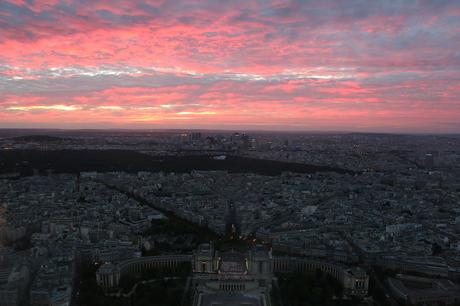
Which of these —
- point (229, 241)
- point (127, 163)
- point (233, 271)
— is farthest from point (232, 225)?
point (127, 163)

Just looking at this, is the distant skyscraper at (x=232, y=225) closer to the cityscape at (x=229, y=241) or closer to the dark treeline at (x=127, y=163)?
the cityscape at (x=229, y=241)

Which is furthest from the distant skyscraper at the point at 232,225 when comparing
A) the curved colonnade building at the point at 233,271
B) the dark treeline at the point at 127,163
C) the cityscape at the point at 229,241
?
the dark treeline at the point at 127,163

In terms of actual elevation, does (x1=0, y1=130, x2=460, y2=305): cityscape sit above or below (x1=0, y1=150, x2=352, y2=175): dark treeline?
below

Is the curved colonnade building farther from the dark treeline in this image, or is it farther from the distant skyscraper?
the dark treeline

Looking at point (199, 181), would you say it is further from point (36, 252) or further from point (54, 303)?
point (54, 303)

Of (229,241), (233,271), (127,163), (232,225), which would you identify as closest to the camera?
(233,271)

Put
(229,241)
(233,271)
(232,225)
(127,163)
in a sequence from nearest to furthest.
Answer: (233,271) → (229,241) → (232,225) → (127,163)

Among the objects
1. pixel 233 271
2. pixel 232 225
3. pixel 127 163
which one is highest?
pixel 127 163

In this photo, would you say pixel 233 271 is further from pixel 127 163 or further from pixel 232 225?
pixel 127 163

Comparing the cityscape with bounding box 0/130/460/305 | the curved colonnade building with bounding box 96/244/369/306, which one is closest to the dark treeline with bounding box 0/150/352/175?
the cityscape with bounding box 0/130/460/305

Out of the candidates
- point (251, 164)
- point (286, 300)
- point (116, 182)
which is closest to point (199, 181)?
point (116, 182)

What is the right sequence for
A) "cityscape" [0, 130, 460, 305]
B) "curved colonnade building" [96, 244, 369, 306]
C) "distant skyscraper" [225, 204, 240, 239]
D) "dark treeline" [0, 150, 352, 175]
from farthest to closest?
1. "dark treeline" [0, 150, 352, 175]
2. "distant skyscraper" [225, 204, 240, 239]
3. "curved colonnade building" [96, 244, 369, 306]
4. "cityscape" [0, 130, 460, 305]
